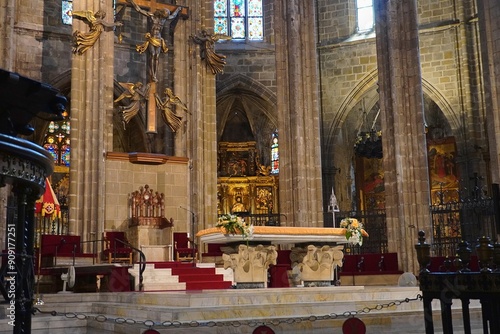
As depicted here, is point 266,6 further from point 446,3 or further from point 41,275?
point 41,275

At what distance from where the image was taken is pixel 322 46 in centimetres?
2667

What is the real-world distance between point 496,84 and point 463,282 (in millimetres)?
12931

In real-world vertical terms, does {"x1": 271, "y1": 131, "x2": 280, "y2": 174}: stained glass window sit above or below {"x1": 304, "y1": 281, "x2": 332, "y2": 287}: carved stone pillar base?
above

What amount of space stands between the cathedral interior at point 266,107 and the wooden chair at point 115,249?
260 mm

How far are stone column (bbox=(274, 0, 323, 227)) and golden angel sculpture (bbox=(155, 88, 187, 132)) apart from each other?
3.04 metres

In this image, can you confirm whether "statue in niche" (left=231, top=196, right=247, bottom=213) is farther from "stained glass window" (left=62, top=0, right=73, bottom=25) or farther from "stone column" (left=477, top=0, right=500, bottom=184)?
"stone column" (left=477, top=0, right=500, bottom=184)

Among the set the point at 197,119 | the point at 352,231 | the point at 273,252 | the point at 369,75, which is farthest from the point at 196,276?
the point at 369,75

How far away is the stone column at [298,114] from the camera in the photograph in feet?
61.0

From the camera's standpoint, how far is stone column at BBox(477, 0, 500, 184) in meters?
17.1

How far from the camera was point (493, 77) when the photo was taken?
17.4 metres

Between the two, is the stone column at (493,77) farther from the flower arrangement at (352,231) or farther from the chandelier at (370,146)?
the chandelier at (370,146)

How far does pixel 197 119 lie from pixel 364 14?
1136cm

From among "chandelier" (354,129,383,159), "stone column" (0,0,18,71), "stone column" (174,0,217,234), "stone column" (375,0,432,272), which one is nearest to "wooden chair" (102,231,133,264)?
"stone column" (174,0,217,234)

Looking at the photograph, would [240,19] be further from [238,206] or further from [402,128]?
[402,128]
